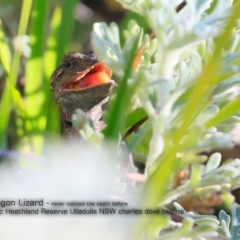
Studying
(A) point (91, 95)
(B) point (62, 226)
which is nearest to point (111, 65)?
(B) point (62, 226)

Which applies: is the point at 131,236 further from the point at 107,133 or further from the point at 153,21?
the point at 153,21

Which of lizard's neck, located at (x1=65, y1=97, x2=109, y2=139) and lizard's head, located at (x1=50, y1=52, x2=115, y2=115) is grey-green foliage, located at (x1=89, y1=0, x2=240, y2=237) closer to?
lizard's head, located at (x1=50, y1=52, x2=115, y2=115)

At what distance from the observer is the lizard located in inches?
27.0

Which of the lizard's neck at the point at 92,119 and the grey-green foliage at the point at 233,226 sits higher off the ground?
the grey-green foliage at the point at 233,226

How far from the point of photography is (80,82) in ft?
2.46

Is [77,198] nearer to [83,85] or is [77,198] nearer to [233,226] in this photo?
[233,226]

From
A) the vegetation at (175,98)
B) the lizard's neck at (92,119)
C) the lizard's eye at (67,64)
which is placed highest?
the vegetation at (175,98)

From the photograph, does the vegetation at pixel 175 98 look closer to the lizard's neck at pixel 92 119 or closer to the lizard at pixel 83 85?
Result: the lizard at pixel 83 85

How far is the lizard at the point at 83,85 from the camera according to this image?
69 centimetres

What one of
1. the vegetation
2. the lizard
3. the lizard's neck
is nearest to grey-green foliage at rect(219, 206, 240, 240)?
the vegetation

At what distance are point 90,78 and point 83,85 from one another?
0.11ft

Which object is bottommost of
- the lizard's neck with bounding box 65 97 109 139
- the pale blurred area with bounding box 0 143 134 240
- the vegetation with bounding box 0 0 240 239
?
the lizard's neck with bounding box 65 97 109 139

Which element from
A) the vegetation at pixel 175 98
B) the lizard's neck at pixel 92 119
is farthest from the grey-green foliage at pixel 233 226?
the lizard's neck at pixel 92 119

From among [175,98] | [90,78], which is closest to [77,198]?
[175,98]
